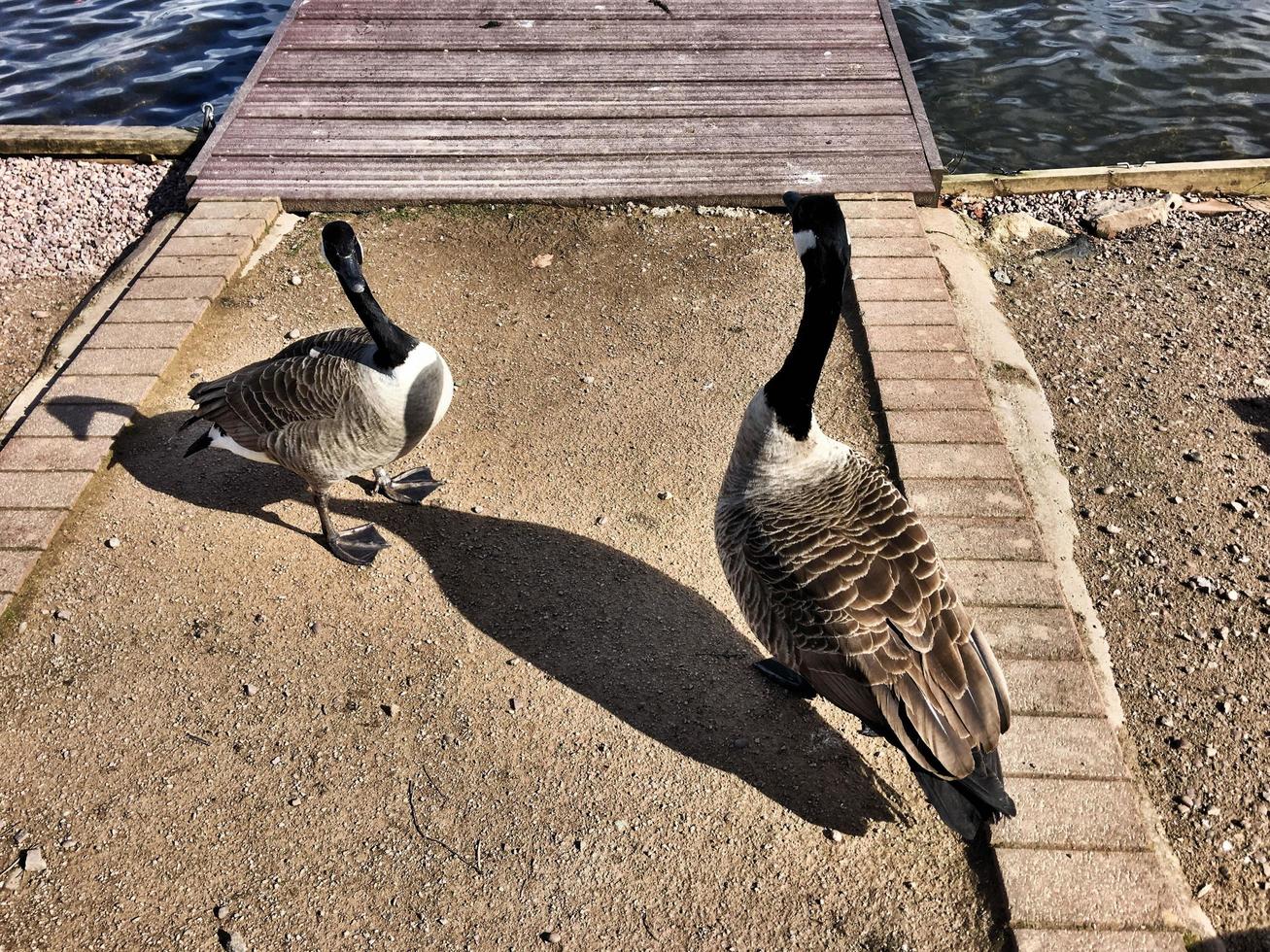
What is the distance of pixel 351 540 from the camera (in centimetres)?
439

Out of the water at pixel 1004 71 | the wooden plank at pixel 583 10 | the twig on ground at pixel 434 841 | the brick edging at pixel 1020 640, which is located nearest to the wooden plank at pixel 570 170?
the brick edging at pixel 1020 640

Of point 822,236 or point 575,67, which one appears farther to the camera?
point 575,67

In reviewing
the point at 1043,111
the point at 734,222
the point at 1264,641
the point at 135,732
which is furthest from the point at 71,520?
the point at 1043,111

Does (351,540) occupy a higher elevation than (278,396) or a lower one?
lower

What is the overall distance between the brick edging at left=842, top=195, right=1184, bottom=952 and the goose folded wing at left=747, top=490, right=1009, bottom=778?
54 centimetres

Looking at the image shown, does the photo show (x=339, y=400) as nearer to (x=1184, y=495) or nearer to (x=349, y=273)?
(x=349, y=273)

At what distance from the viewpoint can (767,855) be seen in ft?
10.5

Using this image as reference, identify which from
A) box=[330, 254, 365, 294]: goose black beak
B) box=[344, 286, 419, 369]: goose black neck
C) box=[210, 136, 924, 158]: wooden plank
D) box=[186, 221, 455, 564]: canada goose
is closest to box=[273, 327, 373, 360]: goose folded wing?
box=[186, 221, 455, 564]: canada goose

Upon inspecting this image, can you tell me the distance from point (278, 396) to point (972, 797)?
10.9ft

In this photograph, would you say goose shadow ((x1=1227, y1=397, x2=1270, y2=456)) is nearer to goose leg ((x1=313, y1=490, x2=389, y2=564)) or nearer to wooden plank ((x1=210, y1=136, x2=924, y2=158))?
wooden plank ((x1=210, y1=136, x2=924, y2=158))

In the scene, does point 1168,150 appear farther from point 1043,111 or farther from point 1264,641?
point 1264,641

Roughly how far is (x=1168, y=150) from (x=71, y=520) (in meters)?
10.2

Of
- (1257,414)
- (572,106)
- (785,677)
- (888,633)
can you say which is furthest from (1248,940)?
(572,106)

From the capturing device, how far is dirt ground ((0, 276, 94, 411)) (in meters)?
5.66
